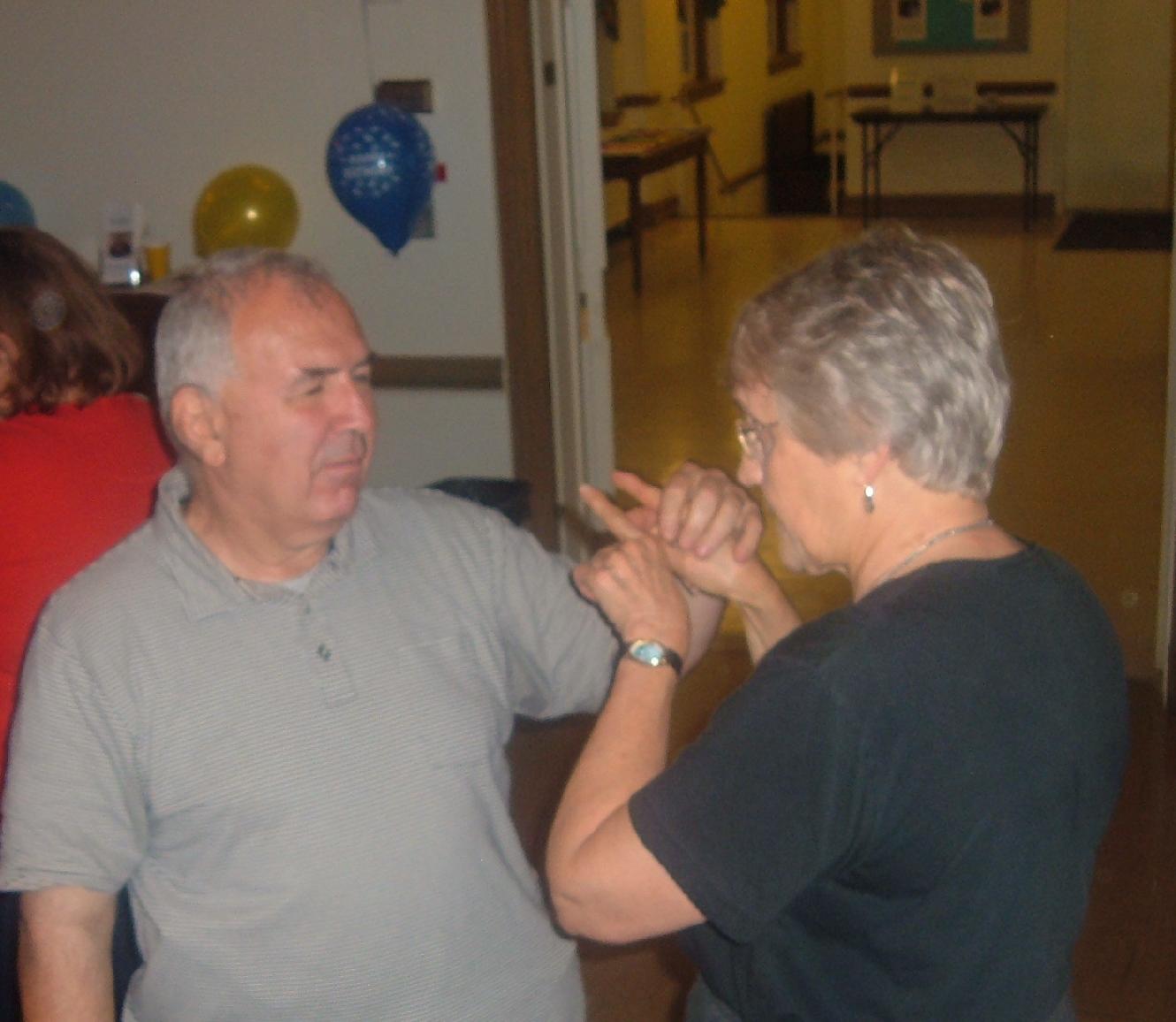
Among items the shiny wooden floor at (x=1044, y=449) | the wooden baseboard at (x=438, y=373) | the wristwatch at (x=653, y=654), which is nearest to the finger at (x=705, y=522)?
the wristwatch at (x=653, y=654)

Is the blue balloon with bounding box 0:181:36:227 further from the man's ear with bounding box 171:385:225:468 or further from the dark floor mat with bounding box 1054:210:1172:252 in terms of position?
the dark floor mat with bounding box 1054:210:1172:252

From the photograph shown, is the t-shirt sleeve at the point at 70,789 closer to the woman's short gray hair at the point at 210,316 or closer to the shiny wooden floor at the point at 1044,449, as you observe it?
the woman's short gray hair at the point at 210,316

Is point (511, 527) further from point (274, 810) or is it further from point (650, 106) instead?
point (650, 106)

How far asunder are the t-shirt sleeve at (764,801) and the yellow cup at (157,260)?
142 inches

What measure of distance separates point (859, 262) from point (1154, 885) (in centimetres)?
224

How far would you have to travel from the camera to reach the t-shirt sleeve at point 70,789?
140 centimetres

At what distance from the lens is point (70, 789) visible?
55.8 inches

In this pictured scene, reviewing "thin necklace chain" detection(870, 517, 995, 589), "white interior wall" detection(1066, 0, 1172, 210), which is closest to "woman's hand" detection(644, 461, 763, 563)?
"thin necklace chain" detection(870, 517, 995, 589)


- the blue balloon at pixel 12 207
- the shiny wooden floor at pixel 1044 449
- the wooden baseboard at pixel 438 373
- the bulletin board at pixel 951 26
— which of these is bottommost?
the shiny wooden floor at pixel 1044 449

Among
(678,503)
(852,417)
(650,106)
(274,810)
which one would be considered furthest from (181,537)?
(650,106)

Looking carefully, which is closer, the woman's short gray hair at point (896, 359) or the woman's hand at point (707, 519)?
the woman's short gray hair at point (896, 359)

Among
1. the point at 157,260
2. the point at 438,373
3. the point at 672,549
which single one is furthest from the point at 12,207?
the point at 672,549

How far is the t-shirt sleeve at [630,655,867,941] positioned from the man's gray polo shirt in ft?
1.46

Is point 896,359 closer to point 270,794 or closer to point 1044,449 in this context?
point 270,794
